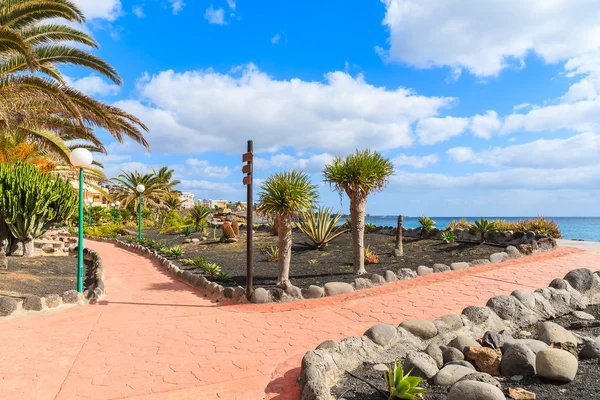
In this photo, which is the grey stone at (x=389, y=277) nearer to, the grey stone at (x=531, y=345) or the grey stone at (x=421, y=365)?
the grey stone at (x=531, y=345)

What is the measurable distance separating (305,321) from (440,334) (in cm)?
197

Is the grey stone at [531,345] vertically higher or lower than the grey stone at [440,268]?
A: lower

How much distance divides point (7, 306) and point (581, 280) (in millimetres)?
9243

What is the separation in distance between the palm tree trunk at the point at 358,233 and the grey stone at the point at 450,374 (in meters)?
4.89

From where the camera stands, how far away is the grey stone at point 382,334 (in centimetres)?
400

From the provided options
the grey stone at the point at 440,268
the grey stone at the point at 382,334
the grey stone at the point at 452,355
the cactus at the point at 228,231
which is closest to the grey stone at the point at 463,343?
the grey stone at the point at 452,355

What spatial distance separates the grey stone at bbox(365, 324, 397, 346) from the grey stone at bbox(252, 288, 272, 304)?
278 centimetres

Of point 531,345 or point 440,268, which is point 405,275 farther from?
point 531,345

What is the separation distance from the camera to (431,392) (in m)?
3.09

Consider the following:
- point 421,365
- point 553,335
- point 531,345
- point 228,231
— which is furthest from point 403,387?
point 228,231

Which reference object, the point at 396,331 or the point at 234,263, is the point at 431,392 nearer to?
the point at 396,331

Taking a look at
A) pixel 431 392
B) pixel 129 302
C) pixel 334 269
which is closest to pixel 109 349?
pixel 129 302

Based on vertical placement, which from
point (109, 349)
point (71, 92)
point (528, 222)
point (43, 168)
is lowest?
point (109, 349)

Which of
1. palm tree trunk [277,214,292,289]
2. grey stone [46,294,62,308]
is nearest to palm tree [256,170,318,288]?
palm tree trunk [277,214,292,289]
